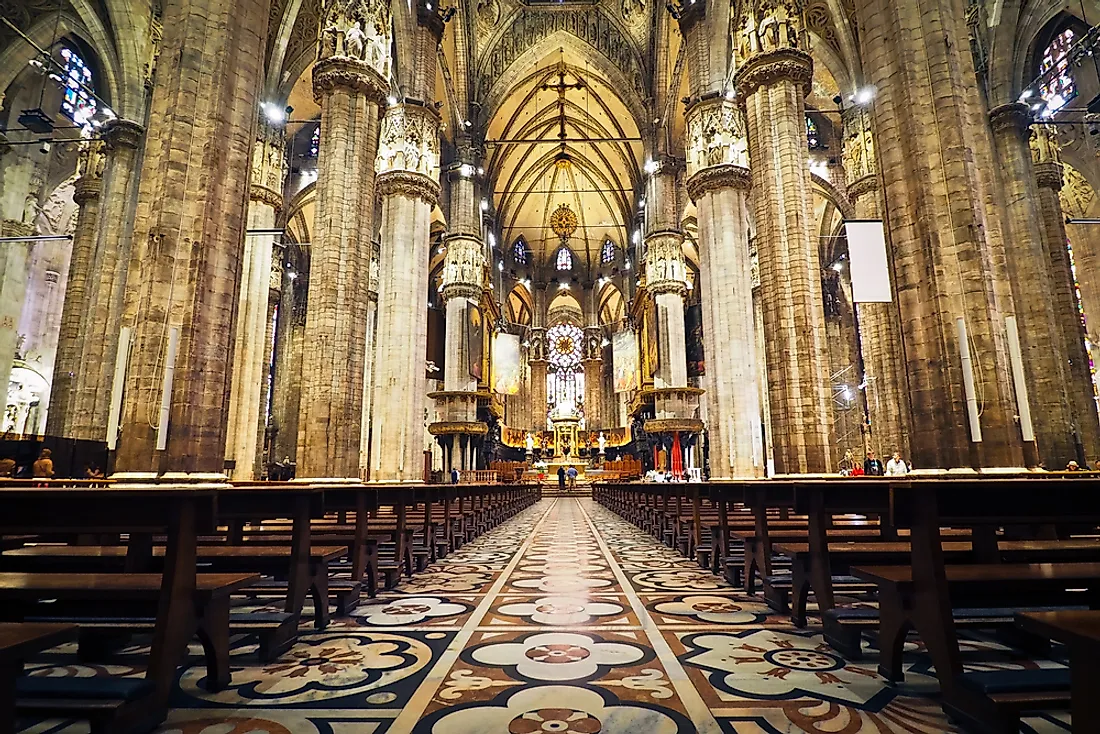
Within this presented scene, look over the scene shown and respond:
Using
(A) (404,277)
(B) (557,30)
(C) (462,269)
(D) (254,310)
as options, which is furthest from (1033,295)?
(B) (557,30)

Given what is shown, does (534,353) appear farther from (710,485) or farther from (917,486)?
(917,486)

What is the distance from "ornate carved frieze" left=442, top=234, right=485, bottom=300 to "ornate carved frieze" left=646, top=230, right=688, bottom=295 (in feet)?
23.3

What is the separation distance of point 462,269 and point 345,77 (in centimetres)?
1233

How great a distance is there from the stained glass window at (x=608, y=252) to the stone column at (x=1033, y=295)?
28725mm

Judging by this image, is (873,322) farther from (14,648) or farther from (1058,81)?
(14,648)

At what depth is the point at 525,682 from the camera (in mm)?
2479

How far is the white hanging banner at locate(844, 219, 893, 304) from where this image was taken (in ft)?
22.2

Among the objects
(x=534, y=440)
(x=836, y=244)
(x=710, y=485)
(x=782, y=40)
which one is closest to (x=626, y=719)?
(x=710, y=485)

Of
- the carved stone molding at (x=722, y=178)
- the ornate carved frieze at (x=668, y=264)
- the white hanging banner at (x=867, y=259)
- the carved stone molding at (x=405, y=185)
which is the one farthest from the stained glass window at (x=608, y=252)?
the white hanging banner at (x=867, y=259)

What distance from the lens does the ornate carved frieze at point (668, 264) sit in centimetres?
2220

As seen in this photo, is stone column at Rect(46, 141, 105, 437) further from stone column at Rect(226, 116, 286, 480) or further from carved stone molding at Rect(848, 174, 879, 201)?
carved stone molding at Rect(848, 174, 879, 201)

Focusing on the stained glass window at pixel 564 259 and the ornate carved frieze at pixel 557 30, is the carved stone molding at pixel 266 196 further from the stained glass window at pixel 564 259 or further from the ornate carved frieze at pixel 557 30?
the stained glass window at pixel 564 259

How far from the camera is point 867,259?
6.90 meters

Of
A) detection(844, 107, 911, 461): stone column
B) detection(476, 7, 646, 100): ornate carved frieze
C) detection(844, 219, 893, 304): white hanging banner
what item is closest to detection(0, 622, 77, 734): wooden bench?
detection(844, 219, 893, 304): white hanging banner
